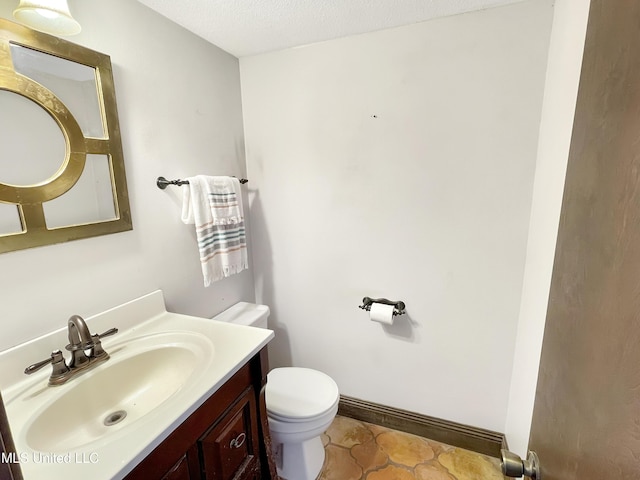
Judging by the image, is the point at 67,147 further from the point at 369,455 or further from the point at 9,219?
the point at 369,455

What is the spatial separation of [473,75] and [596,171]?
41.9 inches

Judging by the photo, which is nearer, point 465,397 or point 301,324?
point 465,397

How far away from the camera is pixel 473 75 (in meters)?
1.35

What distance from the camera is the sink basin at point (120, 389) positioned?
850mm

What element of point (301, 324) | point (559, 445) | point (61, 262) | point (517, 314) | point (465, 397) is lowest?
point (465, 397)

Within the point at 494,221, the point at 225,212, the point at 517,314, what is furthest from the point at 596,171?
the point at 225,212

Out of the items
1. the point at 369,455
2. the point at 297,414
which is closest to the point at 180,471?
the point at 297,414

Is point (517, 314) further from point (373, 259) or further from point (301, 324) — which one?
point (301, 324)

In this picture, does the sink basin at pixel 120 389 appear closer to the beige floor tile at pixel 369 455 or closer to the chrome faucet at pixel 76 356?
the chrome faucet at pixel 76 356

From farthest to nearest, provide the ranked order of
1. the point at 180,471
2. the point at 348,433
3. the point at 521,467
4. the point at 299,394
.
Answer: the point at 348,433 < the point at 299,394 < the point at 180,471 < the point at 521,467

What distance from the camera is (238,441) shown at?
1042 millimetres

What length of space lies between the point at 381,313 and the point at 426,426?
739 millimetres

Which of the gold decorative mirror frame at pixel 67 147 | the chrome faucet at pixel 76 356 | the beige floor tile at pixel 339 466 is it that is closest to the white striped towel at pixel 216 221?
the gold decorative mirror frame at pixel 67 147

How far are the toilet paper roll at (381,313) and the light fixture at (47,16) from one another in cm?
159
